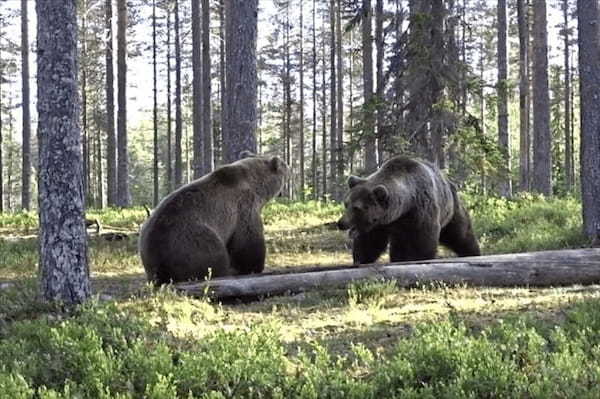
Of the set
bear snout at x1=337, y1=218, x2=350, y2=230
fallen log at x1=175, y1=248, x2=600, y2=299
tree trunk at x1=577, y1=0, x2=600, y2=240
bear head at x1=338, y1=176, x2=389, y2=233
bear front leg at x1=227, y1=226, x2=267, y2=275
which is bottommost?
fallen log at x1=175, y1=248, x2=600, y2=299

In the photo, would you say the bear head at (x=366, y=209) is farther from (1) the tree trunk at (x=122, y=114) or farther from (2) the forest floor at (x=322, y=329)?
(1) the tree trunk at (x=122, y=114)

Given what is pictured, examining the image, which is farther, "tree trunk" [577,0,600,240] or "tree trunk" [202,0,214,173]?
"tree trunk" [202,0,214,173]

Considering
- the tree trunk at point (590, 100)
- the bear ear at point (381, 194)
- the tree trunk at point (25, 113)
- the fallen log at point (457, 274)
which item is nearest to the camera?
the fallen log at point (457, 274)

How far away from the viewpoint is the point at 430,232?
30.5 feet

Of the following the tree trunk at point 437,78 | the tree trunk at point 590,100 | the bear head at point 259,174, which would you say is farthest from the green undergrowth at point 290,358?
the tree trunk at point 437,78

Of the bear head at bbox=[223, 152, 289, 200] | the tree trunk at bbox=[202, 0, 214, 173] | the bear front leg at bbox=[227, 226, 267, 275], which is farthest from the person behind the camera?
the tree trunk at bbox=[202, 0, 214, 173]

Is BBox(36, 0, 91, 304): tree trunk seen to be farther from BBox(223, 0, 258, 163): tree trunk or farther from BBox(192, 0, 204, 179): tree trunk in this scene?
BBox(192, 0, 204, 179): tree trunk

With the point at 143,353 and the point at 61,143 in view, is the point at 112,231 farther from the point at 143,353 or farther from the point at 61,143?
the point at 143,353

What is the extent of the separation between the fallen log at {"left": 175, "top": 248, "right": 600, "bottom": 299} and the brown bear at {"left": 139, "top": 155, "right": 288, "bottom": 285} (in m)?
0.57

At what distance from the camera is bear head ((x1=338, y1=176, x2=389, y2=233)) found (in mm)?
9062

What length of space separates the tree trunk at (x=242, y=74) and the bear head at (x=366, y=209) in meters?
4.63

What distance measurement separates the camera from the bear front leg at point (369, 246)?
9.67 m

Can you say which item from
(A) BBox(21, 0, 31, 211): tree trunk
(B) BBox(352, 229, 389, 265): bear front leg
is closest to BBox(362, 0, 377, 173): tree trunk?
(B) BBox(352, 229, 389, 265): bear front leg

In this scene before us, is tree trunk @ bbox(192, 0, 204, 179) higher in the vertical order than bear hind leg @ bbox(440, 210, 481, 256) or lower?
higher
